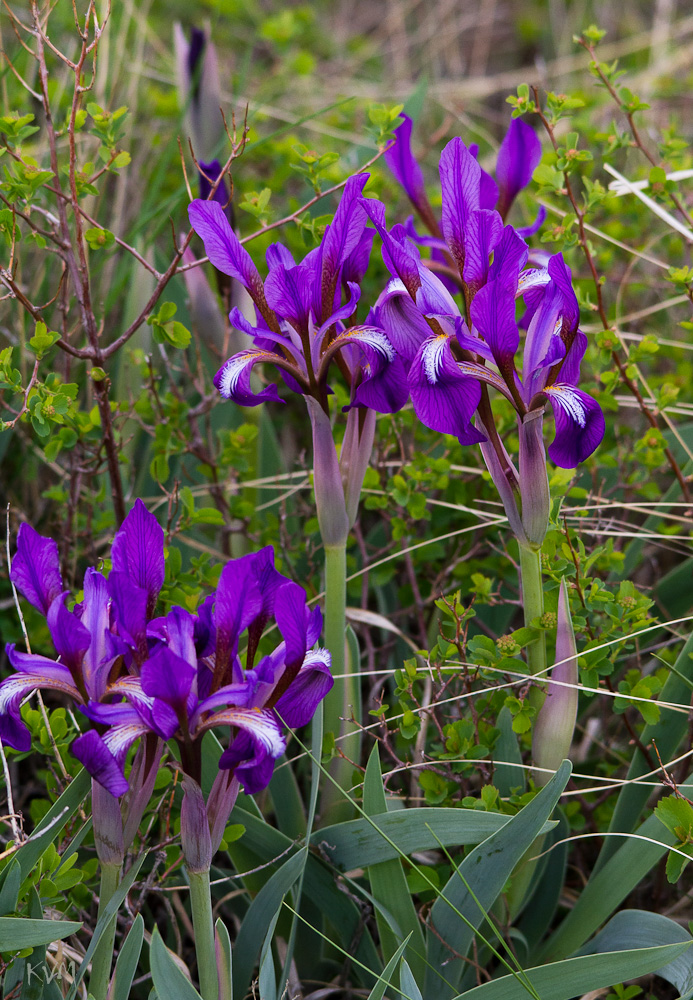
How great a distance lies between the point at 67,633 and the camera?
906 mm

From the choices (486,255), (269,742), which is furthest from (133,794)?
(486,255)

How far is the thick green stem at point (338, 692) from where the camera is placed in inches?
48.3

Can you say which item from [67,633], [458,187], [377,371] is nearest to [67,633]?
[67,633]

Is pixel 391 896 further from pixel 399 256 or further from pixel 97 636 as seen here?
pixel 399 256

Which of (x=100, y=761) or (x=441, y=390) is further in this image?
(x=441, y=390)

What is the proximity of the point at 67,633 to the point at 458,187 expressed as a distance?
656 mm

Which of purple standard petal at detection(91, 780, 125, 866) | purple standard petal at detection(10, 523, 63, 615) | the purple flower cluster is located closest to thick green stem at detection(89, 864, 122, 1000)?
purple standard petal at detection(91, 780, 125, 866)

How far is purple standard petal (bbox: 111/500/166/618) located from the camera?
3.20ft

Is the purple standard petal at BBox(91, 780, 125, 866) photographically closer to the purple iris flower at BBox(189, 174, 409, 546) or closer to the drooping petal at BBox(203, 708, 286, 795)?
the drooping petal at BBox(203, 708, 286, 795)

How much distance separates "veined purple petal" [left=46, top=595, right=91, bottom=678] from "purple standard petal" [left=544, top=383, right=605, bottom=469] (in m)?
0.54

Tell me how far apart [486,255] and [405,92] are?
2477 mm

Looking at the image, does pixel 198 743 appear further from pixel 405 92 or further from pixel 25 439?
pixel 405 92

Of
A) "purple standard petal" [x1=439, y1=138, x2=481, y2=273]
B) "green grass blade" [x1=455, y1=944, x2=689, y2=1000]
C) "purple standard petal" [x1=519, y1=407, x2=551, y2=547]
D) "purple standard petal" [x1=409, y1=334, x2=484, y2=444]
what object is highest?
"purple standard petal" [x1=439, y1=138, x2=481, y2=273]

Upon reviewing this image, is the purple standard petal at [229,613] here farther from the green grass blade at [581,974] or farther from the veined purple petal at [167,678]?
the green grass blade at [581,974]
